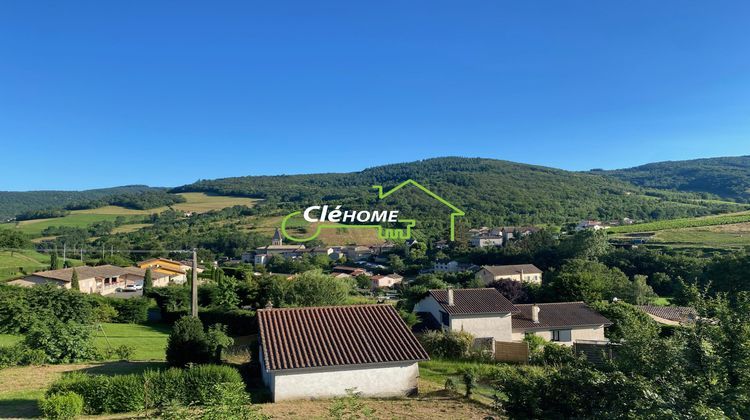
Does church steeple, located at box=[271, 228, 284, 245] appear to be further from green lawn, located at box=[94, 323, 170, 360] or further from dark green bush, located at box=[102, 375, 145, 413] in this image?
dark green bush, located at box=[102, 375, 145, 413]

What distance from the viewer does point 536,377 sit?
8258 mm

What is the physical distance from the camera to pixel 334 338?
15094 millimetres

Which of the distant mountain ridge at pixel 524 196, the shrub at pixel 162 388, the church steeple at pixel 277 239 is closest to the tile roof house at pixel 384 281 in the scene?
the church steeple at pixel 277 239

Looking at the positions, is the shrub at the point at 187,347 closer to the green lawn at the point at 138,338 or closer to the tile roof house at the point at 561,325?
the green lawn at the point at 138,338

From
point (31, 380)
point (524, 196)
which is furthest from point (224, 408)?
point (524, 196)

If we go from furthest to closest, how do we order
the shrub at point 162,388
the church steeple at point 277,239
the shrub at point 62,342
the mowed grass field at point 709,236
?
1. the church steeple at point 277,239
2. the mowed grass field at point 709,236
3. the shrub at point 62,342
4. the shrub at point 162,388

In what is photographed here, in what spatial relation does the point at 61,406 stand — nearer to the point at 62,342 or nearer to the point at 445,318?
the point at 62,342

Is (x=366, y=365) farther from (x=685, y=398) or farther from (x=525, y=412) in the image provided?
(x=685, y=398)

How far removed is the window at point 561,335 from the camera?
2744 centimetres

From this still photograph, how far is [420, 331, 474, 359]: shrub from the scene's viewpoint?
66.7 ft

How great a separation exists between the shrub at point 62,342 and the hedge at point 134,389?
765 cm

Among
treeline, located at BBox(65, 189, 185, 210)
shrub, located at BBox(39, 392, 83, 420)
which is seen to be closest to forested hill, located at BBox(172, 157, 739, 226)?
treeline, located at BBox(65, 189, 185, 210)

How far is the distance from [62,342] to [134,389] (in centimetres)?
925

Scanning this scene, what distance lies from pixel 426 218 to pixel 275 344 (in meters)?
119
